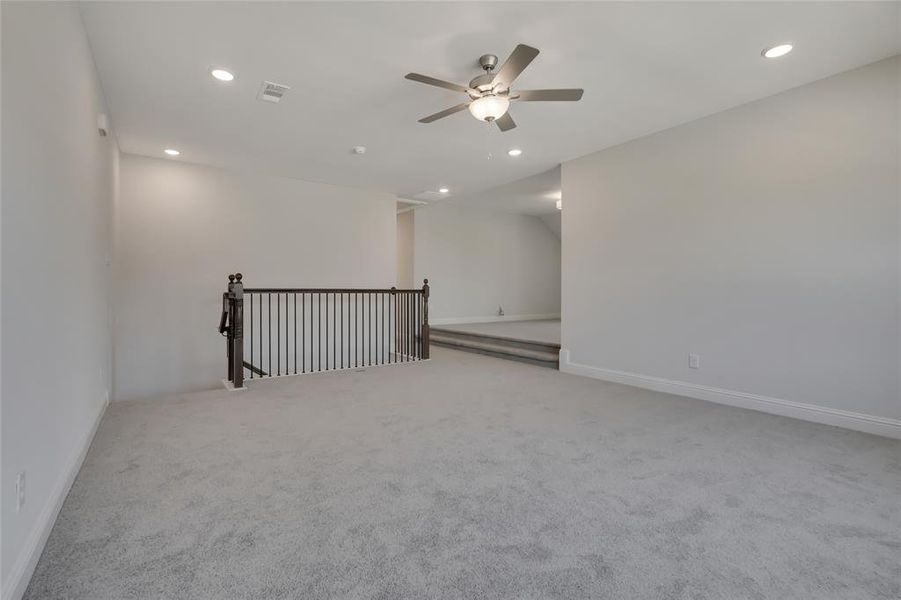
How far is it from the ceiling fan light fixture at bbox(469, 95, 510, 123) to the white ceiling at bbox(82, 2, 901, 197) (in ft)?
0.91

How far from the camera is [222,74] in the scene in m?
3.04

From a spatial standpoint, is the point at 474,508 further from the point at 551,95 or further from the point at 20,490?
the point at 551,95

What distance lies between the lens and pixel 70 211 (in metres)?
2.20

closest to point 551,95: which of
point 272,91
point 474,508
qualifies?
point 272,91

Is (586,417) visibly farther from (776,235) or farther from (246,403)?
(246,403)

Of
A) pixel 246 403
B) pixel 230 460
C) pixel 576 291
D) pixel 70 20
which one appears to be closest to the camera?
pixel 70 20

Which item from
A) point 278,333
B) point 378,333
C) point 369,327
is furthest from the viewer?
point 378,333

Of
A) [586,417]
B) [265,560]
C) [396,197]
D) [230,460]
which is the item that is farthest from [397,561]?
[396,197]

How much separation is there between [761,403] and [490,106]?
322 centimetres

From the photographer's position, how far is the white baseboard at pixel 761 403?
117 inches

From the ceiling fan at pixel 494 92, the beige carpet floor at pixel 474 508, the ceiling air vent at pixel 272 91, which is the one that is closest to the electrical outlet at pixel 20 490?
A: the beige carpet floor at pixel 474 508

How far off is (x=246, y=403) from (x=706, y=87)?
450cm

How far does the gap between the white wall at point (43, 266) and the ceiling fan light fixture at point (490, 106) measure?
2.15 meters

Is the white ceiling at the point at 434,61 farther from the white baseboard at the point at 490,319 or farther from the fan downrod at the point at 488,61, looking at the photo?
the white baseboard at the point at 490,319
